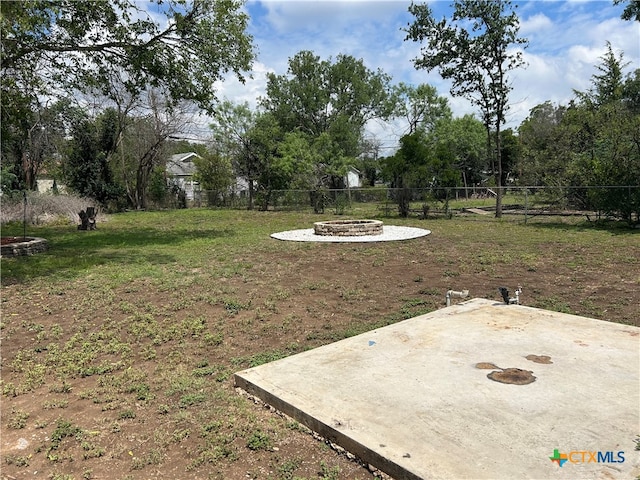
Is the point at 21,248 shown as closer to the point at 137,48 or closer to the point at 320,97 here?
the point at 137,48

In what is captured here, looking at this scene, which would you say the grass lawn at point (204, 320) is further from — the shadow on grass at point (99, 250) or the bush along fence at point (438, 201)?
the bush along fence at point (438, 201)

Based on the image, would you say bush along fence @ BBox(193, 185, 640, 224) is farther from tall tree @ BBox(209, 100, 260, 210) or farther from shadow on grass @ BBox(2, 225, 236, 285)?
shadow on grass @ BBox(2, 225, 236, 285)

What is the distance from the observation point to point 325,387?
2.86 meters

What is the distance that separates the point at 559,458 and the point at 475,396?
640mm

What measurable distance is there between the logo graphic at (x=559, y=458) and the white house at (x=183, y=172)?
27979mm

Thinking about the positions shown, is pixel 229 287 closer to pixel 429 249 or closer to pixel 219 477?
pixel 219 477

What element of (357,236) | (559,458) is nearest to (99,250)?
(357,236)

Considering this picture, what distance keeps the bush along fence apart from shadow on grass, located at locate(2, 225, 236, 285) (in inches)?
319

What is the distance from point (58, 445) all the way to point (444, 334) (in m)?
2.93

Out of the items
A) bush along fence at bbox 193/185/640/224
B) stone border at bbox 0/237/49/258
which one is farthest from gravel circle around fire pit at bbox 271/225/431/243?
stone border at bbox 0/237/49/258

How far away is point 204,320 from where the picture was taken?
482 cm

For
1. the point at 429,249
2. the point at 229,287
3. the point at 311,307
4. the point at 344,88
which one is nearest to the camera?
the point at 311,307

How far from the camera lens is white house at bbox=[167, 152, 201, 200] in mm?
28978

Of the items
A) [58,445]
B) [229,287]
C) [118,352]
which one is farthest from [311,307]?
[58,445]
